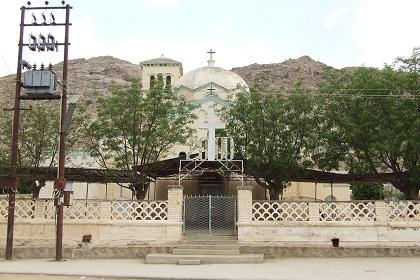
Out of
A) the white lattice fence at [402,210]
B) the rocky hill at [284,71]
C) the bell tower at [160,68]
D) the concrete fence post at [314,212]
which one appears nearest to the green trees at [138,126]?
the concrete fence post at [314,212]

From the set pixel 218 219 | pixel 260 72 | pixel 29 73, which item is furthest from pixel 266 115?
pixel 260 72

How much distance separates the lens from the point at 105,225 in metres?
15.6

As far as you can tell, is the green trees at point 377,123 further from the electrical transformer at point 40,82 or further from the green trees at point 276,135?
the electrical transformer at point 40,82

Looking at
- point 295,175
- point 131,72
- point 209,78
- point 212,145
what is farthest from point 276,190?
point 131,72

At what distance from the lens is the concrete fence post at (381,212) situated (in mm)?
15414

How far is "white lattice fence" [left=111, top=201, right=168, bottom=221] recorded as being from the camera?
51.4 feet

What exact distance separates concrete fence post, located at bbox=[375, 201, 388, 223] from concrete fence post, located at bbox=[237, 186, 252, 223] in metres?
4.42

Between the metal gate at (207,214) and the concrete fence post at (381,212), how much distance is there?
16.6ft

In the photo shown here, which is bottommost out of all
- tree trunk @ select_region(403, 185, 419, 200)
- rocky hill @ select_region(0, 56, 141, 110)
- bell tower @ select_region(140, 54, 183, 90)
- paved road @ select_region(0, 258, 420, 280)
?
paved road @ select_region(0, 258, 420, 280)

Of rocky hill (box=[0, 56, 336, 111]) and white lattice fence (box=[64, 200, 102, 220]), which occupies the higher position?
rocky hill (box=[0, 56, 336, 111])

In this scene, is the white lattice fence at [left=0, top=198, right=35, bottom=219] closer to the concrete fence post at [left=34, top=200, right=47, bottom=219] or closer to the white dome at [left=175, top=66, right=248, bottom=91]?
the concrete fence post at [left=34, top=200, right=47, bottom=219]

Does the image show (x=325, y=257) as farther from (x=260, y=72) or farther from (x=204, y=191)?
(x=260, y=72)

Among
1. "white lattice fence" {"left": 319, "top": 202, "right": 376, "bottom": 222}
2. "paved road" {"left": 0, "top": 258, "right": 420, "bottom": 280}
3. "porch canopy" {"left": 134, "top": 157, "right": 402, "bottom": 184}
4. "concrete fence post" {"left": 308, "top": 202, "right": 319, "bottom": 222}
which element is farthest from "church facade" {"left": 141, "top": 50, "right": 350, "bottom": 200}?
"paved road" {"left": 0, "top": 258, "right": 420, "bottom": 280}

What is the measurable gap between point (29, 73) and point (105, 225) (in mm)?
5768
